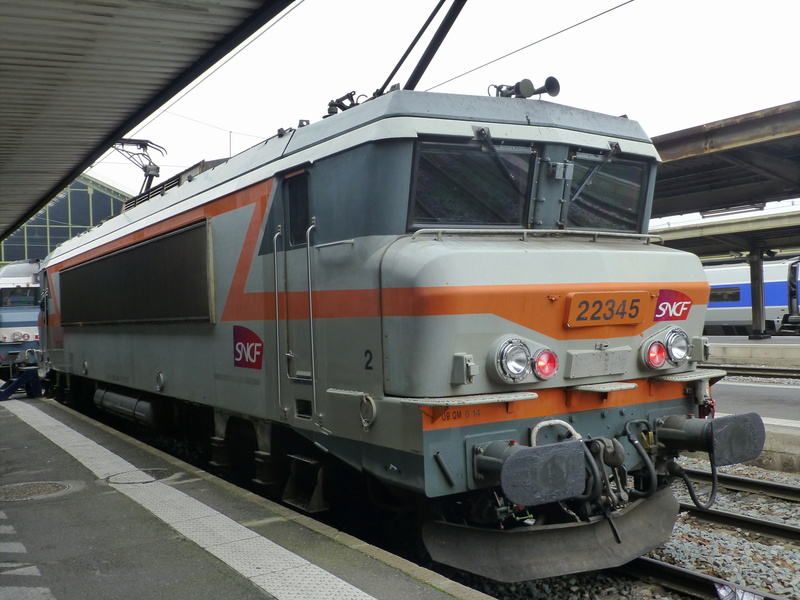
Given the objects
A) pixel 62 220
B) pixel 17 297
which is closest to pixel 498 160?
pixel 17 297

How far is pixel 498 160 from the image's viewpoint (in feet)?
16.7

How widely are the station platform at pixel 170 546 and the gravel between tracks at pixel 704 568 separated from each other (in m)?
1.23

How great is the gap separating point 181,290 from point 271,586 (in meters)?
4.07

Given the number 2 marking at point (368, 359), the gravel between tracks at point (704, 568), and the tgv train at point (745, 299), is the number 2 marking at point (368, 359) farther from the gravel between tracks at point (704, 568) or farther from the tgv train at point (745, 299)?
the tgv train at point (745, 299)

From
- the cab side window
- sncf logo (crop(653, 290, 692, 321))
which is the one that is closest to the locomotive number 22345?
sncf logo (crop(653, 290, 692, 321))

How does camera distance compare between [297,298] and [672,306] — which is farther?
[297,298]

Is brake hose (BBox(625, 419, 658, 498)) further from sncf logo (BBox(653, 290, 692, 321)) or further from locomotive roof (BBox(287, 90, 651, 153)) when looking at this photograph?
locomotive roof (BBox(287, 90, 651, 153))

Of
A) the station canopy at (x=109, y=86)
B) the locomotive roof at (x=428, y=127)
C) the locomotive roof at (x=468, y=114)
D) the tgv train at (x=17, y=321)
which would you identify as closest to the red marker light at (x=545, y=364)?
the locomotive roof at (x=428, y=127)

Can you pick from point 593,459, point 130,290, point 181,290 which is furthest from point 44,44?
point 593,459

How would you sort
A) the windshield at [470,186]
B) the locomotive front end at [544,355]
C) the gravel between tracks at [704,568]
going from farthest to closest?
the gravel between tracks at [704,568], the windshield at [470,186], the locomotive front end at [544,355]

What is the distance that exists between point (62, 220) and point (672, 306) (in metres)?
37.2

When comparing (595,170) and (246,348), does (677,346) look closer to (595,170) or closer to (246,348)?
(595,170)

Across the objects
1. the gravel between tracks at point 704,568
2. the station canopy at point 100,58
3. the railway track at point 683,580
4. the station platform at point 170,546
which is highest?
the station canopy at point 100,58

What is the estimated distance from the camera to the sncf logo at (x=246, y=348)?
618cm
